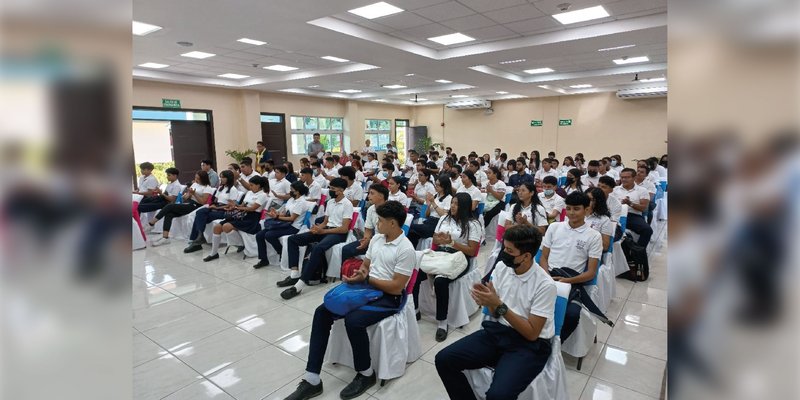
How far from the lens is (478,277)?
3.56m

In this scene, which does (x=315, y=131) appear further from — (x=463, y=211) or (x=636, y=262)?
(x=636, y=262)

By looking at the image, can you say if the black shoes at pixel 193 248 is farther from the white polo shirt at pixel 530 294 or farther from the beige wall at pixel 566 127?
the beige wall at pixel 566 127

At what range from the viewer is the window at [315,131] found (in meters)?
13.4

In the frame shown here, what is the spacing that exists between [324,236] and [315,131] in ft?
33.2

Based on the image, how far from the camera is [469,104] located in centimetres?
1504

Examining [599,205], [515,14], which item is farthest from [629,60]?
[599,205]

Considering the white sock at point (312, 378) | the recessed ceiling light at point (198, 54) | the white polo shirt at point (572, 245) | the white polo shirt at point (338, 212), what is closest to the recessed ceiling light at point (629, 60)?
the white polo shirt at point (572, 245)

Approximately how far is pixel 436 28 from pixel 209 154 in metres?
8.13

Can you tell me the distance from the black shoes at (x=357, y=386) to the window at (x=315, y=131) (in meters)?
11.5

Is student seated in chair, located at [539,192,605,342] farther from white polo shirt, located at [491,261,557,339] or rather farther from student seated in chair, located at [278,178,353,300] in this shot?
student seated in chair, located at [278,178,353,300]

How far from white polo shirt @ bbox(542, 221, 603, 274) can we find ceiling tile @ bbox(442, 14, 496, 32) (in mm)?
3220
